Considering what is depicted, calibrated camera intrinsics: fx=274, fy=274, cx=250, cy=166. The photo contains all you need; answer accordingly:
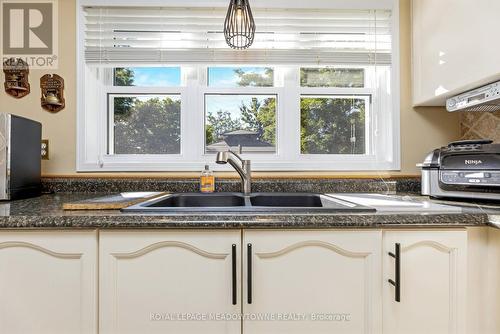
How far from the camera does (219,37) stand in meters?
1.58

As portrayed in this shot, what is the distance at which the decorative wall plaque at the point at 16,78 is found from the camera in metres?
1.54

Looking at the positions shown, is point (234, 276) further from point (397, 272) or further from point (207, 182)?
point (207, 182)

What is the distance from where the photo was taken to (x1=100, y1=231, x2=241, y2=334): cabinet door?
34.4 inches

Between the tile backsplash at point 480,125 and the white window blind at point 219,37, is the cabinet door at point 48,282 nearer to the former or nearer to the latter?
the white window blind at point 219,37

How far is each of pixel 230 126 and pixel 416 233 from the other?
1.14m

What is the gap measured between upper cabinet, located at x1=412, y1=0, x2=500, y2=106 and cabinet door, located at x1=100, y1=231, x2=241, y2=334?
112 centimetres

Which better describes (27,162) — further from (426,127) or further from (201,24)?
(426,127)

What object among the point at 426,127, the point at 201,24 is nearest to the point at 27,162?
the point at 201,24

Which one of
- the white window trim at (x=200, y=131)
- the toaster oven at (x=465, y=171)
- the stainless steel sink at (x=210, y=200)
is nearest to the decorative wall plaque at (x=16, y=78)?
the white window trim at (x=200, y=131)

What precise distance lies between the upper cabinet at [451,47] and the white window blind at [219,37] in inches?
7.5

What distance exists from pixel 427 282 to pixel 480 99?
2.56ft

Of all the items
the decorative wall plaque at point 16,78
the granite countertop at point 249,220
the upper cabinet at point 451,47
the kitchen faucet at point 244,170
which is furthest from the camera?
the decorative wall plaque at point 16,78

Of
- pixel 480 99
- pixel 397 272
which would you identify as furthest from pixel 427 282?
pixel 480 99

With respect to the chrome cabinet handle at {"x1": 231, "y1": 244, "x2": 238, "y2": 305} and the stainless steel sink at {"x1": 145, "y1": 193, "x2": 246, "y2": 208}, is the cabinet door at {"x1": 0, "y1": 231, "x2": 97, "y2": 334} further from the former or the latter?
the stainless steel sink at {"x1": 145, "y1": 193, "x2": 246, "y2": 208}
